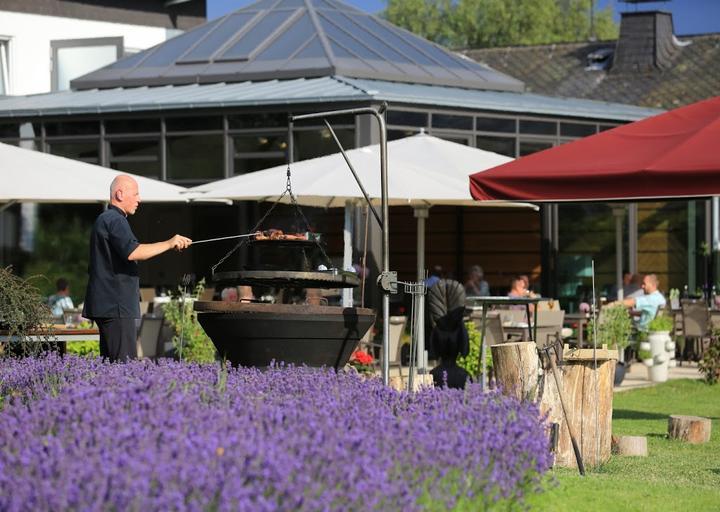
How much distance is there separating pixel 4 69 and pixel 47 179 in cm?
1661

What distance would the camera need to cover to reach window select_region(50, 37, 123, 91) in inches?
1117

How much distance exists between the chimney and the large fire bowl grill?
88.1 feet

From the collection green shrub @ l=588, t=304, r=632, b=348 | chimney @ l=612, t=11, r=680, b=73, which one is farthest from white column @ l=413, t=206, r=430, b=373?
chimney @ l=612, t=11, r=680, b=73

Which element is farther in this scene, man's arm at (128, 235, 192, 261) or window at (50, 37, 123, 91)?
window at (50, 37, 123, 91)

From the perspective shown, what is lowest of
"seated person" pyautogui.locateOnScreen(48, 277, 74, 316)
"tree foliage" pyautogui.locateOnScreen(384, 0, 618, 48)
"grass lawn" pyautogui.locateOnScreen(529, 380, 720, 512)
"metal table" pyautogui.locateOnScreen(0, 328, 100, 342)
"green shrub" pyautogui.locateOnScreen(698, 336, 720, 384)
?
"grass lawn" pyautogui.locateOnScreen(529, 380, 720, 512)

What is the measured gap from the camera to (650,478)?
848 centimetres

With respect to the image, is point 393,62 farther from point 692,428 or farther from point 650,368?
point 692,428

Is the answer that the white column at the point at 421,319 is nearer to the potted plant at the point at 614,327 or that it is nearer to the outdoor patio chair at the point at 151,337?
the potted plant at the point at 614,327

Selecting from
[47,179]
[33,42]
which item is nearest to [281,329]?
[47,179]

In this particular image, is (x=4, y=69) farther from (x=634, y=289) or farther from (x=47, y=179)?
(x=47, y=179)

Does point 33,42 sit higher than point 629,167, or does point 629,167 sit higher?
point 33,42

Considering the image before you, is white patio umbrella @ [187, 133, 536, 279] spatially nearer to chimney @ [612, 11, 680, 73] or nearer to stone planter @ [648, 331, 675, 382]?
stone planter @ [648, 331, 675, 382]

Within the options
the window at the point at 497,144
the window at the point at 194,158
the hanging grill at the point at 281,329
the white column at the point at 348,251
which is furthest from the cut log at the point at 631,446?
the window at the point at 194,158

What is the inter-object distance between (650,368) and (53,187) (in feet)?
22.8
